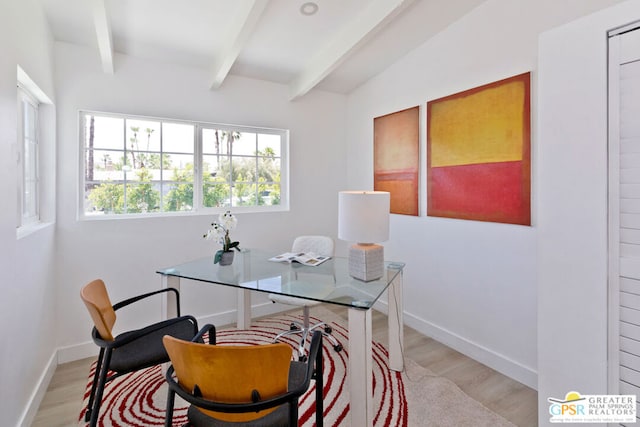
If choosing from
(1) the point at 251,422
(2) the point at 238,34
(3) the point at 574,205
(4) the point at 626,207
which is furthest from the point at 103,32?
(4) the point at 626,207

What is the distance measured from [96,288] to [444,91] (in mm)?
2962

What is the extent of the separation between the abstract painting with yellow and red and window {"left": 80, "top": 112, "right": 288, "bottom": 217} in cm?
169

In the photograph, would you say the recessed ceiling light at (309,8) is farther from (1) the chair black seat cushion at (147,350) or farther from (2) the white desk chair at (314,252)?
(1) the chair black seat cushion at (147,350)

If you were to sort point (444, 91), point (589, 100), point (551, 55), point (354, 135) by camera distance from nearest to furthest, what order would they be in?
point (589, 100) → point (551, 55) → point (444, 91) → point (354, 135)

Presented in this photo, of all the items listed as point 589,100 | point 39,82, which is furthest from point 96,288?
point 589,100

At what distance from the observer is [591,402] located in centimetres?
149

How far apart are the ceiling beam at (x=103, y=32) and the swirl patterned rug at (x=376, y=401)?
7.90 ft

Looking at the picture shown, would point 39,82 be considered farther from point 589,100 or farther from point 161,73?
point 589,100

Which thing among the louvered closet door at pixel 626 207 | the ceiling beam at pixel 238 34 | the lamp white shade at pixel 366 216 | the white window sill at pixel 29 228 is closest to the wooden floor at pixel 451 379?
the louvered closet door at pixel 626 207

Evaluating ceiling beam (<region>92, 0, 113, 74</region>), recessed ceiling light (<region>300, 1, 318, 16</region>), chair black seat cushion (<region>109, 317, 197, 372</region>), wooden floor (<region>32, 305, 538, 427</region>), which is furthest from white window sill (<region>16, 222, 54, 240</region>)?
recessed ceiling light (<region>300, 1, 318, 16</region>)

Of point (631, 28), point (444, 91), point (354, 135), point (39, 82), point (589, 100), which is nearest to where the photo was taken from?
point (631, 28)

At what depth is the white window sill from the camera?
1.76 metres

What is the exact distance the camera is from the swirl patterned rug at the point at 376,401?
1.80 m
